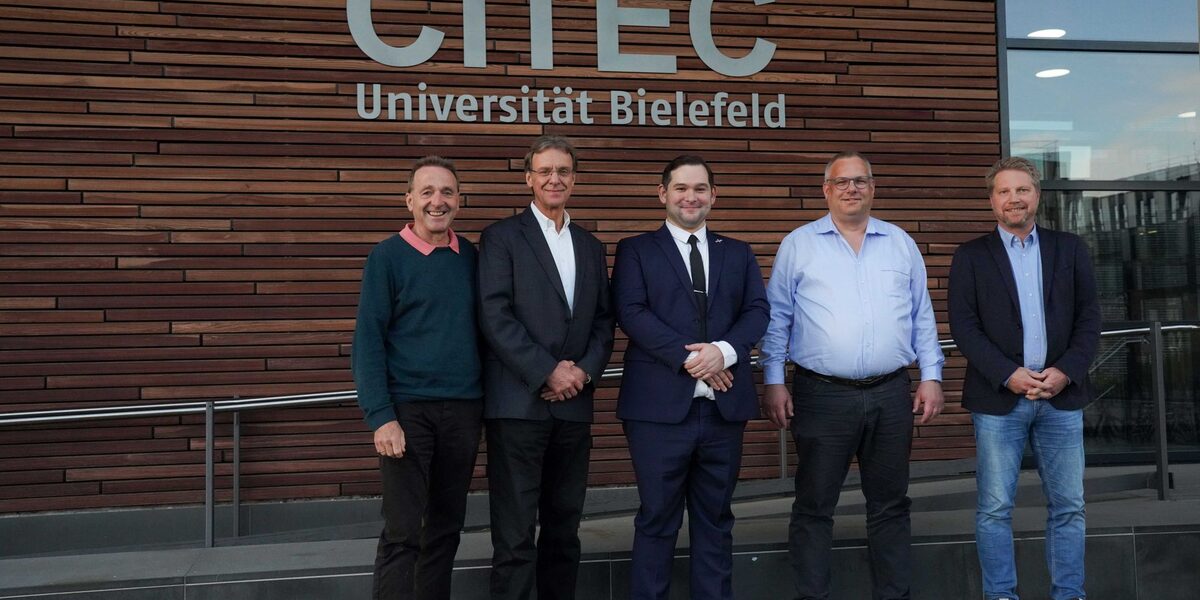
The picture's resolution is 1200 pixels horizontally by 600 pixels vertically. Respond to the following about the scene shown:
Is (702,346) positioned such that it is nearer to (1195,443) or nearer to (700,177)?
(700,177)

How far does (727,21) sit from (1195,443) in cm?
395

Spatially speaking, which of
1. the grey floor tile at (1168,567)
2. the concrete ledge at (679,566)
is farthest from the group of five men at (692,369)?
the grey floor tile at (1168,567)

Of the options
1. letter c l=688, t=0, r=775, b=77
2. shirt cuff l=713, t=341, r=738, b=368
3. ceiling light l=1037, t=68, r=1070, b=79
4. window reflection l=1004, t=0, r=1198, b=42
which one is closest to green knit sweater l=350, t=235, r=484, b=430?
shirt cuff l=713, t=341, r=738, b=368

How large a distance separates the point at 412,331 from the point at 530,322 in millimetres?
377

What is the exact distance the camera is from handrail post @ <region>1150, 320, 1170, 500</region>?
5.10 metres

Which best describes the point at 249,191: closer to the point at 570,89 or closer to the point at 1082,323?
the point at 570,89

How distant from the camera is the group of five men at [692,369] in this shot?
339cm

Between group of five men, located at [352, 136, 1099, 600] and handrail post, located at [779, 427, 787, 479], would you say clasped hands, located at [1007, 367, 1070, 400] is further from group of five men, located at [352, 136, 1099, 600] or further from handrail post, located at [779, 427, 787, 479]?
handrail post, located at [779, 427, 787, 479]

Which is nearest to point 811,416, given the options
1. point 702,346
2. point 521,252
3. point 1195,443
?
point 702,346

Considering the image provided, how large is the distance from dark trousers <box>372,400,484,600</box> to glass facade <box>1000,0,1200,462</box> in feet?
14.9

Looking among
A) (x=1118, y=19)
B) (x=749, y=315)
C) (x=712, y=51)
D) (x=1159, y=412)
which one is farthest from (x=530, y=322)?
(x=1118, y=19)

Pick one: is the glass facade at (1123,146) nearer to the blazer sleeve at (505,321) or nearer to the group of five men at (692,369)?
the group of five men at (692,369)

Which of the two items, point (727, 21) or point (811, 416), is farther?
point (727, 21)

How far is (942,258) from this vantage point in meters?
6.23
